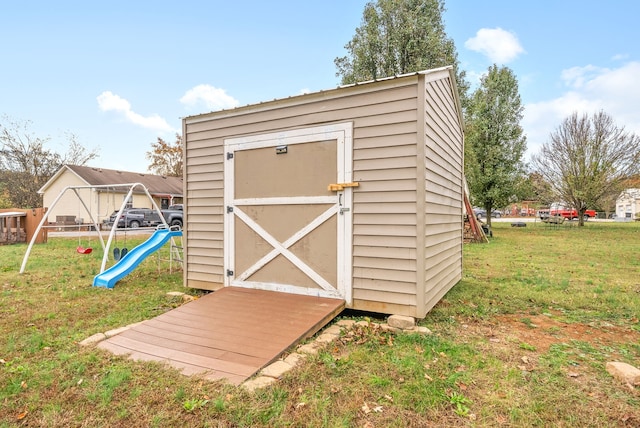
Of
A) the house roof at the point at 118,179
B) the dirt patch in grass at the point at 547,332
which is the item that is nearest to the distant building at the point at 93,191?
the house roof at the point at 118,179

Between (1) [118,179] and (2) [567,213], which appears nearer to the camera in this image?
(1) [118,179]

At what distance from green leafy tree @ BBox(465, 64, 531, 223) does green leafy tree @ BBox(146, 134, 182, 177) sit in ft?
85.9

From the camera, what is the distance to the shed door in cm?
376

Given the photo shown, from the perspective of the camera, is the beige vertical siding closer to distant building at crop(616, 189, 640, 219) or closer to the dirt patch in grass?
the dirt patch in grass

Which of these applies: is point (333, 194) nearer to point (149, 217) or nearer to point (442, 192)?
point (442, 192)

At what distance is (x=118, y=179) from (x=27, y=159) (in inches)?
229

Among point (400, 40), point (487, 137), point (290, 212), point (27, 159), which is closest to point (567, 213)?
point (487, 137)

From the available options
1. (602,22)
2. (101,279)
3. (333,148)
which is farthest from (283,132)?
(602,22)

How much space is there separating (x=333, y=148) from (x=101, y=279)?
417 cm

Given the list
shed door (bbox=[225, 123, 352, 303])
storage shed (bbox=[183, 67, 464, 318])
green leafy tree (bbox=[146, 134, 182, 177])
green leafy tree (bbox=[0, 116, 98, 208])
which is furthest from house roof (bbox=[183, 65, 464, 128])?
green leafy tree (bbox=[146, 134, 182, 177])

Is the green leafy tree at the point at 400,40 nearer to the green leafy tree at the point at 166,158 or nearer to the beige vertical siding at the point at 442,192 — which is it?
the beige vertical siding at the point at 442,192

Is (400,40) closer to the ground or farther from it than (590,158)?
farther from it

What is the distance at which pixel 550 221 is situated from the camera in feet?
66.7

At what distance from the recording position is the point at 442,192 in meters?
4.30
